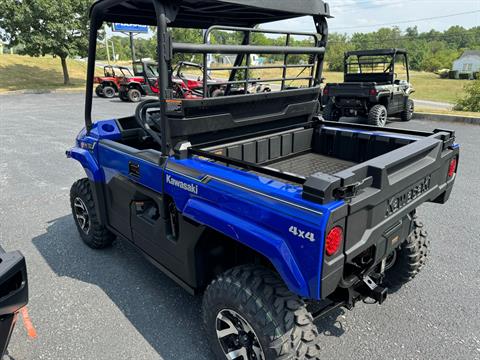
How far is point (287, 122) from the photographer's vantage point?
3348mm

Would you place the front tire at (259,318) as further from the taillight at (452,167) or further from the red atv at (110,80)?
the red atv at (110,80)

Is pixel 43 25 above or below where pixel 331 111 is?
above

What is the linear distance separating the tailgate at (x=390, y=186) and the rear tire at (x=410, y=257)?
18.1 inches

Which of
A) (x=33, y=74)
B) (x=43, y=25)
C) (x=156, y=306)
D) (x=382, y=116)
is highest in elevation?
(x=43, y=25)

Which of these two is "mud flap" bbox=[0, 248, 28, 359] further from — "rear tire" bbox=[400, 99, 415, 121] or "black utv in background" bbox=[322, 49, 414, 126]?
"rear tire" bbox=[400, 99, 415, 121]

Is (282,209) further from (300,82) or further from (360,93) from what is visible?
(360,93)

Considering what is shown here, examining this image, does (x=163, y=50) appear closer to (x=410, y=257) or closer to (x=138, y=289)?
(x=138, y=289)

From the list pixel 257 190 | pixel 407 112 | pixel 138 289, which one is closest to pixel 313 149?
pixel 257 190

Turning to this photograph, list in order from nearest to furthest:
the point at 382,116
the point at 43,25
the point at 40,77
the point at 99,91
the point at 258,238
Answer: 1. the point at 258,238
2. the point at 382,116
3. the point at 99,91
4. the point at 43,25
5. the point at 40,77

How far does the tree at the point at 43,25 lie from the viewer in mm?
21016

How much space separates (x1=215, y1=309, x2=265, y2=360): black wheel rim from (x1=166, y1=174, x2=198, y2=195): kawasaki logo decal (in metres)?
0.74

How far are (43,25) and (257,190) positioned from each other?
966 inches

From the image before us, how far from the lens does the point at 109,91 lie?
60.3 feet

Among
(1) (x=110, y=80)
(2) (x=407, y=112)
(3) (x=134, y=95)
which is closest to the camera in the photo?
(2) (x=407, y=112)
